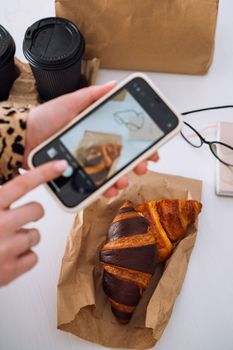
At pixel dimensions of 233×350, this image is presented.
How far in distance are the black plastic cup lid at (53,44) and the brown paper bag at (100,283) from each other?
229 millimetres

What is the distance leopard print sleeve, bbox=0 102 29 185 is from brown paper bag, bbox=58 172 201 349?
5.6 inches

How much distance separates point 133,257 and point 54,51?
366 millimetres

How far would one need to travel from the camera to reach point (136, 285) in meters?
0.63

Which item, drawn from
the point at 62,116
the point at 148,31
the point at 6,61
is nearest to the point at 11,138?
the point at 62,116

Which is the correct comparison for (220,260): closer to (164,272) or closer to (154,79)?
(164,272)

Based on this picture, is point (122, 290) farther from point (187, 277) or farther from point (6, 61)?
point (6, 61)

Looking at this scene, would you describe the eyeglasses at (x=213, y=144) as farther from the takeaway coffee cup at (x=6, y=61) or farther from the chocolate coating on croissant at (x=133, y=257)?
the takeaway coffee cup at (x=6, y=61)

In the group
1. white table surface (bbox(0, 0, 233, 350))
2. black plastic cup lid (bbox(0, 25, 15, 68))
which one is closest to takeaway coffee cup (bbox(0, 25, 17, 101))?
black plastic cup lid (bbox(0, 25, 15, 68))

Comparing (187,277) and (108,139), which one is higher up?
(108,139)

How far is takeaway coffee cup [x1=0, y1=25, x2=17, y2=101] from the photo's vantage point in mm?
727

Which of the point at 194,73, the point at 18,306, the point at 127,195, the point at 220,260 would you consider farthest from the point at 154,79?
the point at 18,306

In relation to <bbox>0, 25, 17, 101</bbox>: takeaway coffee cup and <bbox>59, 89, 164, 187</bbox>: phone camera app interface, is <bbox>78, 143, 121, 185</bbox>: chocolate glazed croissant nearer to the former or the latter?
<bbox>59, 89, 164, 187</bbox>: phone camera app interface

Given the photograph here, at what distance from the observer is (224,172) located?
0.74m

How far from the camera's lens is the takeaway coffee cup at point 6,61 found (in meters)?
0.73
